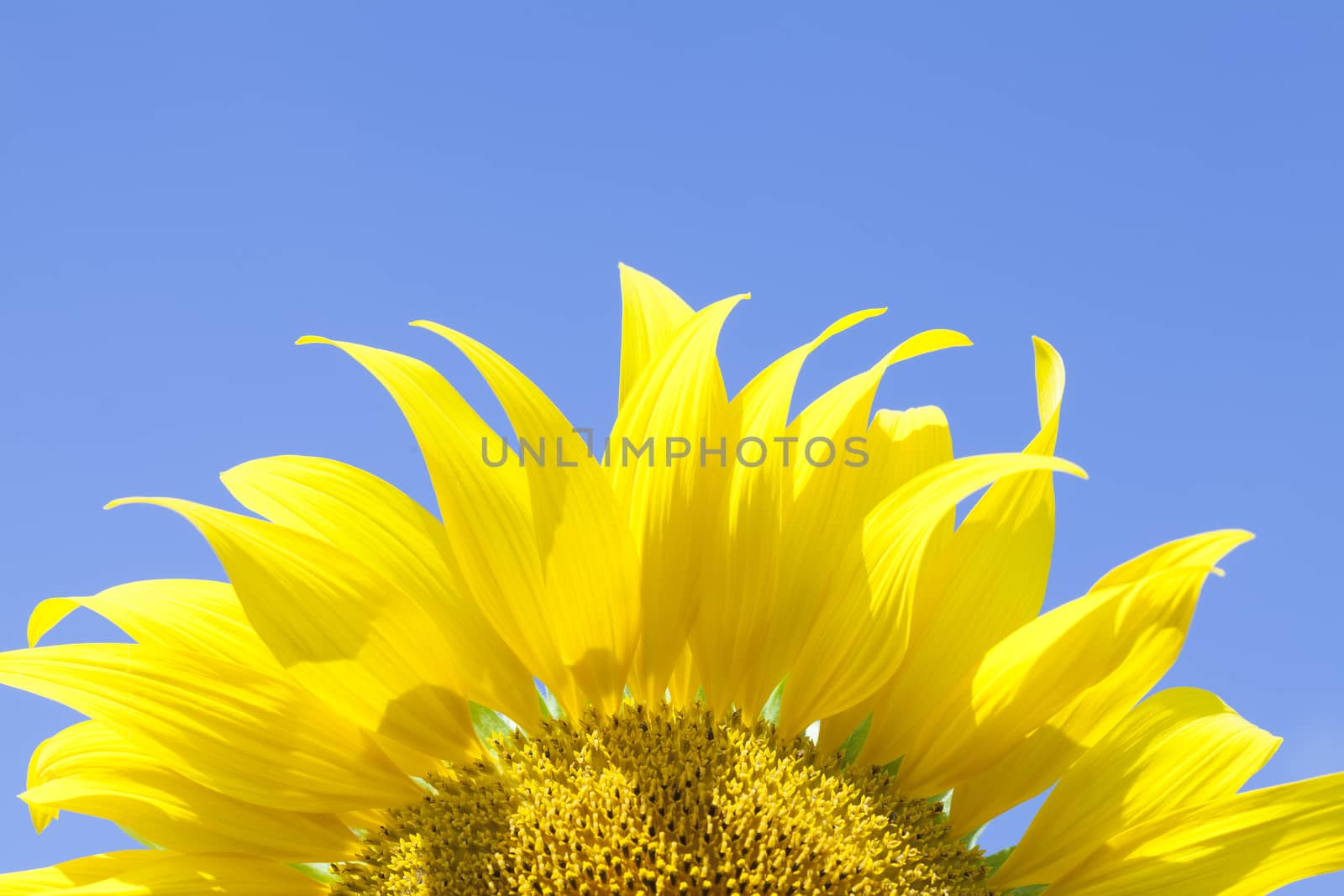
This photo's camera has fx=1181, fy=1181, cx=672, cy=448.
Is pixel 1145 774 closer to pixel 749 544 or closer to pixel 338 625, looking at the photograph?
pixel 749 544

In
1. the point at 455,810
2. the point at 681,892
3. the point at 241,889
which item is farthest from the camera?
the point at 241,889

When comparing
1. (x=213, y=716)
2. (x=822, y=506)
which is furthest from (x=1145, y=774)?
(x=213, y=716)

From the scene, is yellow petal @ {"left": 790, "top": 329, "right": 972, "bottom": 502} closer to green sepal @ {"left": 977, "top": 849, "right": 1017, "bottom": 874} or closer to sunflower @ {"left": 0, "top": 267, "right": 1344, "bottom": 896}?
sunflower @ {"left": 0, "top": 267, "right": 1344, "bottom": 896}

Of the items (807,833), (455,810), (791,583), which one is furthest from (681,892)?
(791,583)

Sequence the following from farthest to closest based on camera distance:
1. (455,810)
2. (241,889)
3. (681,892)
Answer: (241,889)
(455,810)
(681,892)

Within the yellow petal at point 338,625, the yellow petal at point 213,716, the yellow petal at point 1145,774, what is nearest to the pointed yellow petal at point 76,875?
the yellow petal at point 213,716

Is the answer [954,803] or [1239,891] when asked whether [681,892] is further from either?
[1239,891]

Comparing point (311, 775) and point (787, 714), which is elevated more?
point (311, 775)
